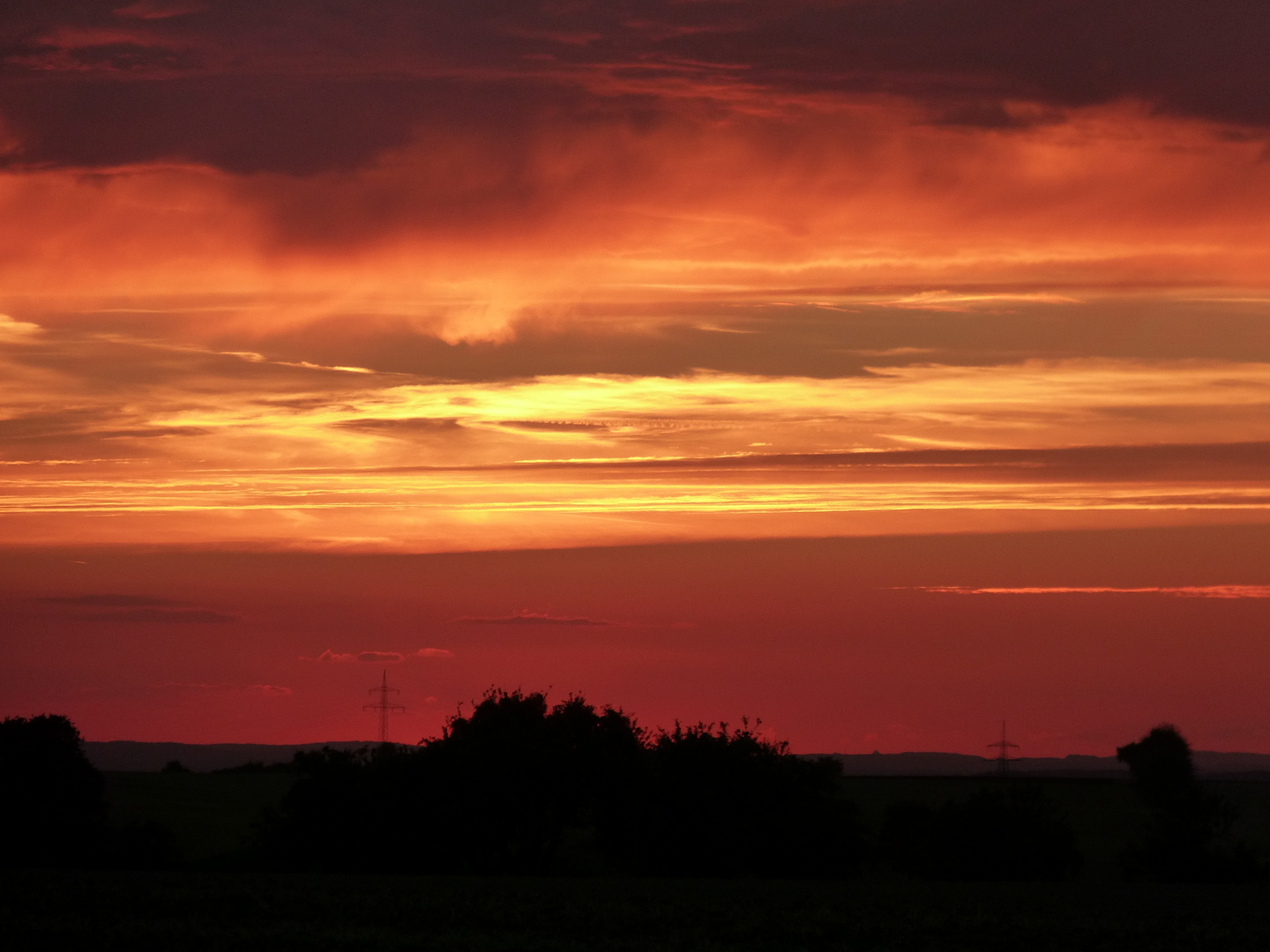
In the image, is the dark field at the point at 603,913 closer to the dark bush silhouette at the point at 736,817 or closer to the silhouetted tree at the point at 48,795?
the dark bush silhouette at the point at 736,817

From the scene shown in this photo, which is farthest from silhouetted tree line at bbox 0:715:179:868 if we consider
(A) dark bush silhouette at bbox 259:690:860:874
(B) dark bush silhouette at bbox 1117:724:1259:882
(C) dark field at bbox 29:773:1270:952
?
(B) dark bush silhouette at bbox 1117:724:1259:882

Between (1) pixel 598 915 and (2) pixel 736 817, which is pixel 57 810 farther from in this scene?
(1) pixel 598 915

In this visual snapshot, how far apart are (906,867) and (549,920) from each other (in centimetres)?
3743

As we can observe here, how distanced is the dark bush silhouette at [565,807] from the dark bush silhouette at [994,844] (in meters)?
8.11

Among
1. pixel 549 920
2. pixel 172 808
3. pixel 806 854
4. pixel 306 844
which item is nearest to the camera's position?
pixel 549 920

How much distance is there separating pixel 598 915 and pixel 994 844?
35.7 m

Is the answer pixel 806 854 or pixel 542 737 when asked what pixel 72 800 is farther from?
pixel 806 854

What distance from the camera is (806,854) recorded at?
63438 mm

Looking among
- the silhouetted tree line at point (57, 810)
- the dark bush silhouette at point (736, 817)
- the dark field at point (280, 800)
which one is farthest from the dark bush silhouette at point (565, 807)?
the dark field at point (280, 800)

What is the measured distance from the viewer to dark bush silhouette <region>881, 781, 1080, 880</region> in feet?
229

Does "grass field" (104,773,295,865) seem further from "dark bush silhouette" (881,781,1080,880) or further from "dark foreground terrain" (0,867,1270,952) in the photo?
"dark foreground terrain" (0,867,1270,952)

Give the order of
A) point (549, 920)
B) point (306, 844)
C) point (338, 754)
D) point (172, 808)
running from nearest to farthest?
point (549, 920) → point (306, 844) → point (338, 754) → point (172, 808)

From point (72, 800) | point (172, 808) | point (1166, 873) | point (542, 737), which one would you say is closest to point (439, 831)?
point (542, 737)

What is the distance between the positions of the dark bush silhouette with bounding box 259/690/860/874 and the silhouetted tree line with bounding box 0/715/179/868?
6.04 meters
